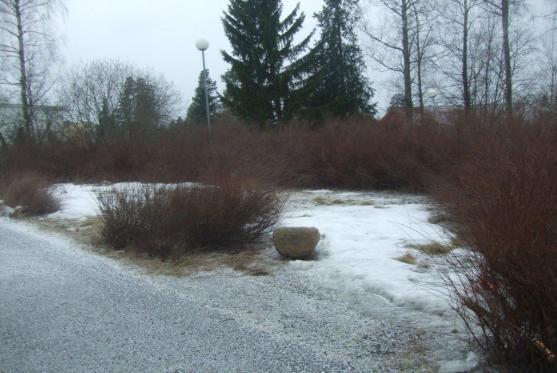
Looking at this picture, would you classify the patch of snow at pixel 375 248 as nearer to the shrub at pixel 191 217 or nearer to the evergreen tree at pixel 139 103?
the shrub at pixel 191 217

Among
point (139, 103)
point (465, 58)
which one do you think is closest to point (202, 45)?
point (465, 58)

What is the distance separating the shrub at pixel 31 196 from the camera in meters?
11.8

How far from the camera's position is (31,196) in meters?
12.2

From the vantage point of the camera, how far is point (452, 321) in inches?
149

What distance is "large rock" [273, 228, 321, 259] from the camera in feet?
19.9

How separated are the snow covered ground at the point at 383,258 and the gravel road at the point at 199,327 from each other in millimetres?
164

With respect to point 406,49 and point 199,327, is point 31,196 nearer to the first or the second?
point 199,327

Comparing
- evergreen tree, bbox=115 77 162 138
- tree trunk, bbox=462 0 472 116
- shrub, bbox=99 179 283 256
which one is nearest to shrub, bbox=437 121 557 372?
shrub, bbox=99 179 283 256

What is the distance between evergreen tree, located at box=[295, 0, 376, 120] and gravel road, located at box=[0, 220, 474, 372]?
26.7 m

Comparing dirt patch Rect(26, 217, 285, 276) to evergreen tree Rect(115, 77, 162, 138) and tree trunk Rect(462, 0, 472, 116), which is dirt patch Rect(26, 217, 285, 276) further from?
evergreen tree Rect(115, 77, 162, 138)

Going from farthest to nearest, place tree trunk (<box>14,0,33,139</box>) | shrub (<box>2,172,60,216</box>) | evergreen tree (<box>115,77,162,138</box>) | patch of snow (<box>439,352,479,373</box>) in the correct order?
1. evergreen tree (<box>115,77,162,138</box>)
2. tree trunk (<box>14,0,33,139</box>)
3. shrub (<box>2,172,60,216</box>)
4. patch of snow (<box>439,352,479,373</box>)

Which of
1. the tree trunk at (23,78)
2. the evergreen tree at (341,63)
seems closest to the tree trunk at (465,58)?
the evergreen tree at (341,63)

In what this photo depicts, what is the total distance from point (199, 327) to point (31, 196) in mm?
9892

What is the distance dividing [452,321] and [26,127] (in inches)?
1134
